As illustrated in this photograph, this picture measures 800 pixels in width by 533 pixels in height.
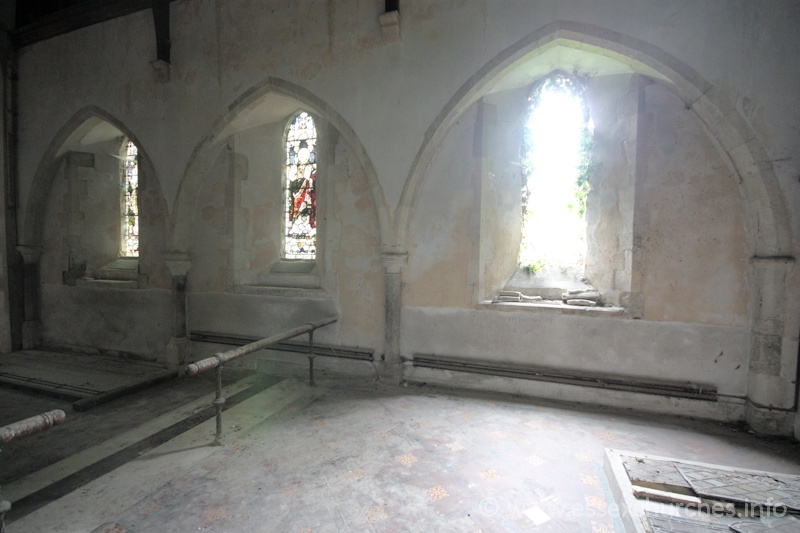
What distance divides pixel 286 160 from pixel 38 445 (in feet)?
13.1

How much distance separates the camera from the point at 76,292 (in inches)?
240

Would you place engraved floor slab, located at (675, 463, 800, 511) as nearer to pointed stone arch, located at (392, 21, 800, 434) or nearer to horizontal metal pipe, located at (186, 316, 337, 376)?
pointed stone arch, located at (392, 21, 800, 434)

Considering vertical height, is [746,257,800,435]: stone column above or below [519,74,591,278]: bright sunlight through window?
below

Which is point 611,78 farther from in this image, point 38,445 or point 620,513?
point 38,445

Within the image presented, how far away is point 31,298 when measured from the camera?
20.6 ft

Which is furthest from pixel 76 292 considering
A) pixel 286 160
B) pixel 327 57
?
pixel 327 57

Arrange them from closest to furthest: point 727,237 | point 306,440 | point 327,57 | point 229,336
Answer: point 306,440, point 727,237, point 327,57, point 229,336

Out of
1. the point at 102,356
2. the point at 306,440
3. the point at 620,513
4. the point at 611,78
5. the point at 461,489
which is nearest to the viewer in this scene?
the point at 620,513

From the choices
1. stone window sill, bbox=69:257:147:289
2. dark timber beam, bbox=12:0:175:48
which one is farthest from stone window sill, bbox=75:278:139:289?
dark timber beam, bbox=12:0:175:48

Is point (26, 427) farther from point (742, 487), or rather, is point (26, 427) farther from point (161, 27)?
point (161, 27)

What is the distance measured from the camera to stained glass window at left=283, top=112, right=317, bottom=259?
536 cm

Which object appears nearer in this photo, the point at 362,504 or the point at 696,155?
the point at 362,504

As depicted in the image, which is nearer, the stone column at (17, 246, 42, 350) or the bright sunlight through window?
the bright sunlight through window

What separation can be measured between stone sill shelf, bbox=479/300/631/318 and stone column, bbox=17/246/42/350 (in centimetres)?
709
